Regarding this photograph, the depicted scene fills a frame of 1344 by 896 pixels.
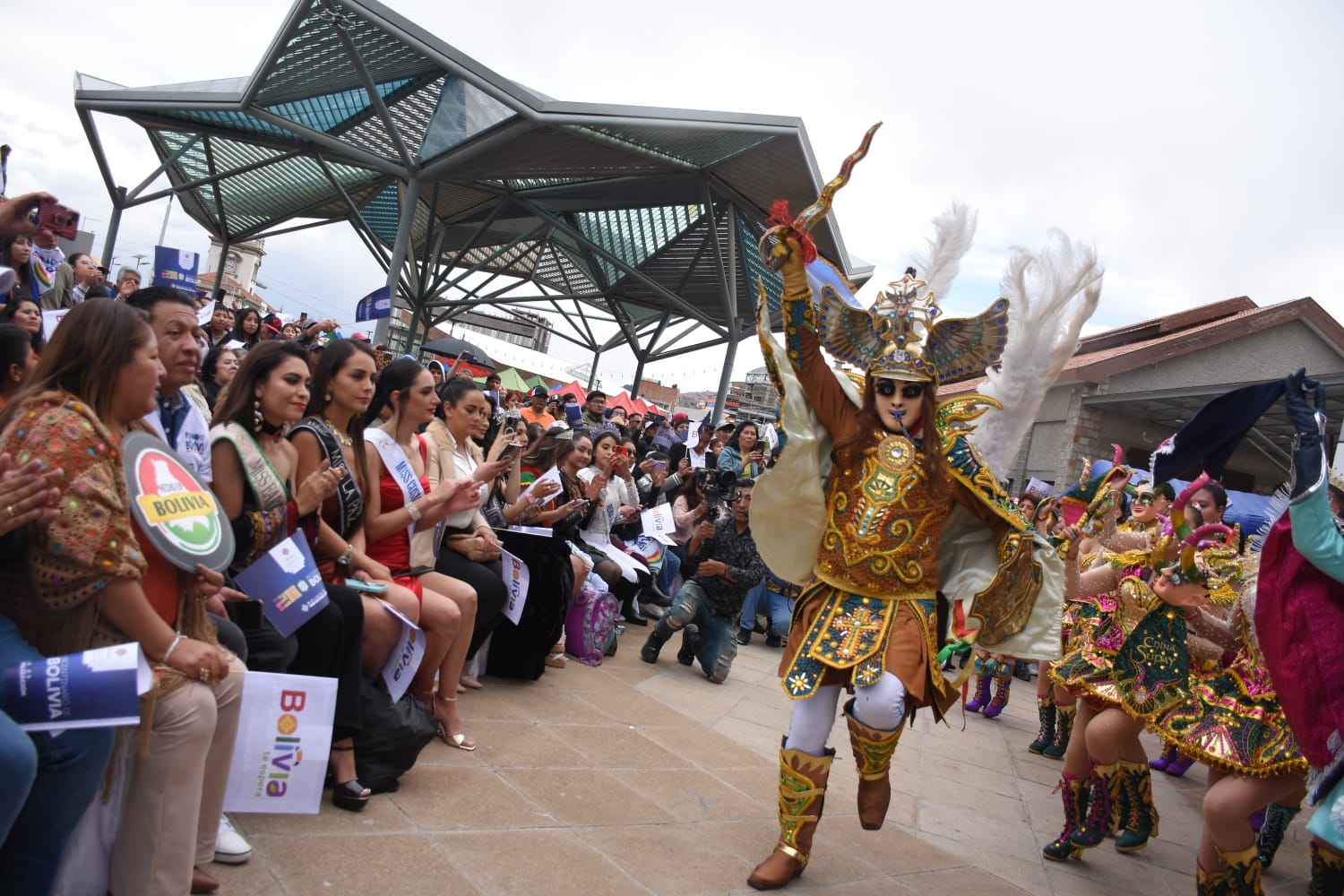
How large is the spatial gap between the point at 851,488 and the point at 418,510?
6.23ft

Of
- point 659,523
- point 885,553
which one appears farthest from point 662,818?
point 659,523

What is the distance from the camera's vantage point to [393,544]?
13.8ft

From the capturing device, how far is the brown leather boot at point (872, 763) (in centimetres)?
361

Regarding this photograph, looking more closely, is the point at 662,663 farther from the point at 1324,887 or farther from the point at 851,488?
the point at 1324,887

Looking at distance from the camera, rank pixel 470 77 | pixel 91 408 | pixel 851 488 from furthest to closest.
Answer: pixel 470 77 < pixel 851 488 < pixel 91 408

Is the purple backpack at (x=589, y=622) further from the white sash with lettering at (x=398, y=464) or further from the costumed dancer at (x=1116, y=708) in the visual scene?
the costumed dancer at (x=1116, y=708)

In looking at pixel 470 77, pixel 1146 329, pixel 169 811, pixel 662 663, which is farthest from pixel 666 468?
pixel 1146 329

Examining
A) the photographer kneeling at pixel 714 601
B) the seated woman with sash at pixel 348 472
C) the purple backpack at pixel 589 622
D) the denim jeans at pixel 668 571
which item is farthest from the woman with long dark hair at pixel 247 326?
the seated woman with sash at pixel 348 472

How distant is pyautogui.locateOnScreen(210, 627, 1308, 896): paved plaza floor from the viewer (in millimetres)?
3120

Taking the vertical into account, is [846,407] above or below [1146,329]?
below

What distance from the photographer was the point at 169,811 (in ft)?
7.97

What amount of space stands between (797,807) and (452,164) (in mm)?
12171

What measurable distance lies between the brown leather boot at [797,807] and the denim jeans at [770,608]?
16.4 feet

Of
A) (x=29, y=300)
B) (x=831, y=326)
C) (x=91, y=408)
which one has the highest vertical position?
(x=831, y=326)
